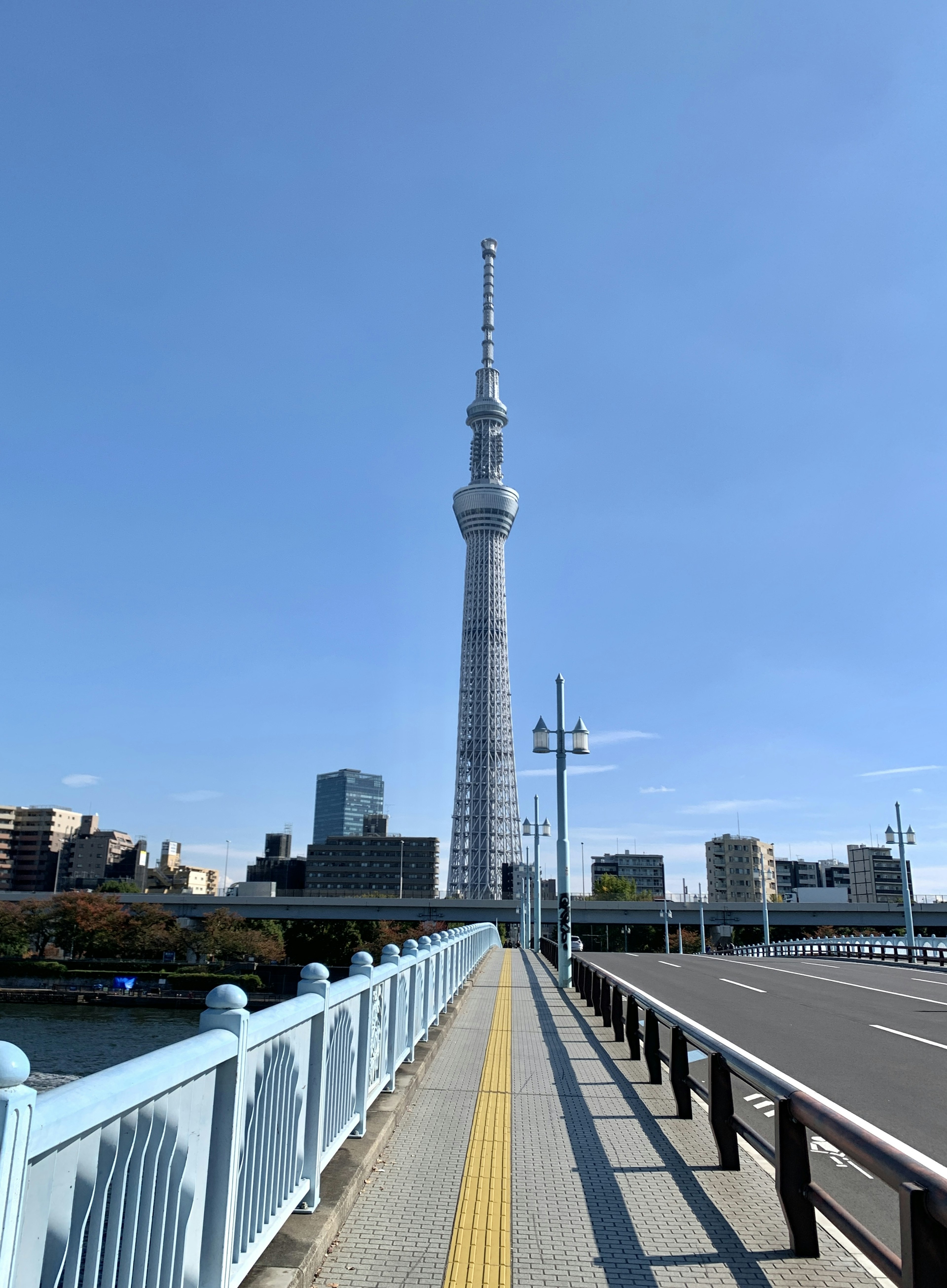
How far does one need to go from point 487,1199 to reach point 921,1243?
9.86 ft

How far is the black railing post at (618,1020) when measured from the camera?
Answer: 41.7 ft

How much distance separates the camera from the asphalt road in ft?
24.3

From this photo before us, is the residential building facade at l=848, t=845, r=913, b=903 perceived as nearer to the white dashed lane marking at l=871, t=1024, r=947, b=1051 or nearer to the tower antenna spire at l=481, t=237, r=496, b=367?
the white dashed lane marking at l=871, t=1024, r=947, b=1051

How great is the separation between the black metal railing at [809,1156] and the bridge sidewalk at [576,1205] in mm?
221

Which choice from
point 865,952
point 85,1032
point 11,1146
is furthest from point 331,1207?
point 85,1032

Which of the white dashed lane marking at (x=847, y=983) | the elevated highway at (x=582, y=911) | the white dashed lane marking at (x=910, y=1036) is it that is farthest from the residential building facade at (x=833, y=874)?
the white dashed lane marking at (x=910, y=1036)

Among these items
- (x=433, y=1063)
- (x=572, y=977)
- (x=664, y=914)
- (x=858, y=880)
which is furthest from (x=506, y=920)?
(x=433, y=1063)

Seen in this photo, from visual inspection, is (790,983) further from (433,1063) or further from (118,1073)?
(118,1073)

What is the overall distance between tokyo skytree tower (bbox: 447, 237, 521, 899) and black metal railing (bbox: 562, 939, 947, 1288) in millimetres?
112805

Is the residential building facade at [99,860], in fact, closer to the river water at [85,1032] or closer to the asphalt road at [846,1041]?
the river water at [85,1032]

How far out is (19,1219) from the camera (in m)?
2.04

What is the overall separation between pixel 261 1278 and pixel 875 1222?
4193mm

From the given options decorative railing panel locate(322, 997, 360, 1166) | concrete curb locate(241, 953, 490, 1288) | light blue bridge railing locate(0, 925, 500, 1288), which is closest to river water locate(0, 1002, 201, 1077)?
concrete curb locate(241, 953, 490, 1288)

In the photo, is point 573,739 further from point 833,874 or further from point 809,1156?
point 833,874
